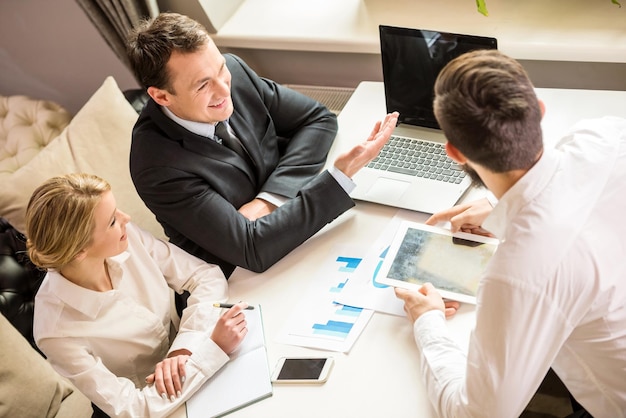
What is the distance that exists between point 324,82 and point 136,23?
0.74 meters

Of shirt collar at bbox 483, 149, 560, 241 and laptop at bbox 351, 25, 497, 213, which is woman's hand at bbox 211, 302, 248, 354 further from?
shirt collar at bbox 483, 149, 560, 241

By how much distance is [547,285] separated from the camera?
0.98 metres

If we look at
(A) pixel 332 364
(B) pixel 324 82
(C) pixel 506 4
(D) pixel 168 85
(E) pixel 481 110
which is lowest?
(B) pixel 324 82

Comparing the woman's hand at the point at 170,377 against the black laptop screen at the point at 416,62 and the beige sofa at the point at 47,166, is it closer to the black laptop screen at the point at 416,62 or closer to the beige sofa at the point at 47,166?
the beige sofa at the point at 47,166

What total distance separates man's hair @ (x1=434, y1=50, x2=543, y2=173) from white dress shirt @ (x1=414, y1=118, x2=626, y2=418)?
52 mm

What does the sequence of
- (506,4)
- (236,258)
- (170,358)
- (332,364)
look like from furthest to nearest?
(506,4) → (236,258) → (170,358) → (332,364)

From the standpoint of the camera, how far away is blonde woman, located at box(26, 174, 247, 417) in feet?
4.38

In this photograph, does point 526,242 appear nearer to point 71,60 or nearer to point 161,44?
point 161,44

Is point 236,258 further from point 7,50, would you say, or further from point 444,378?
point 7,50

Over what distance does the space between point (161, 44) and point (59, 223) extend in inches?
18.7

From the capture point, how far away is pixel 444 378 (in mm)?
1120

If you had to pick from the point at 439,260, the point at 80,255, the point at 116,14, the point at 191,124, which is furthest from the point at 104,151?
the point at 439,260

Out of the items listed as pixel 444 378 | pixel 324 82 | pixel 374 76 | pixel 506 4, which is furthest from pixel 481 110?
pixel 324 82

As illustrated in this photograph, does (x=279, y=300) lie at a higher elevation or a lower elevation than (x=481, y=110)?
lower
